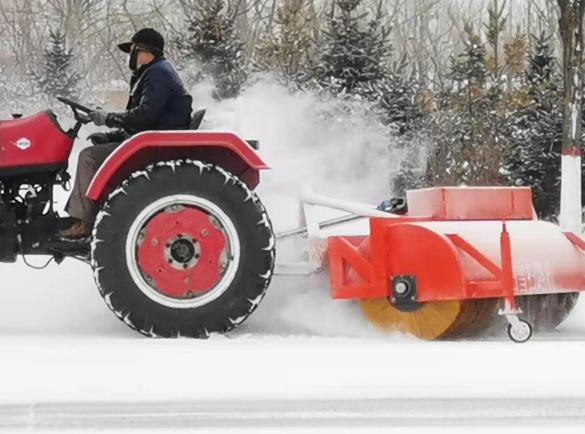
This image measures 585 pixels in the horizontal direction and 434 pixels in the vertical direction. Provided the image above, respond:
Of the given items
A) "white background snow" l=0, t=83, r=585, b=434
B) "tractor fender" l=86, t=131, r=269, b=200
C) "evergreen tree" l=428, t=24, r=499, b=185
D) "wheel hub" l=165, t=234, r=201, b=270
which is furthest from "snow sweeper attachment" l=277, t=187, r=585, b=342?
"evergreen tree" l=428, t=24, r=499, b=185

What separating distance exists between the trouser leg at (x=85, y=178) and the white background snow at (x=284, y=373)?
2.37 feet

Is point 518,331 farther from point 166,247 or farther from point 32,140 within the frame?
point 32,140

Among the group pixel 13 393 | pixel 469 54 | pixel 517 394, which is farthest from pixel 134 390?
pixel 469 54

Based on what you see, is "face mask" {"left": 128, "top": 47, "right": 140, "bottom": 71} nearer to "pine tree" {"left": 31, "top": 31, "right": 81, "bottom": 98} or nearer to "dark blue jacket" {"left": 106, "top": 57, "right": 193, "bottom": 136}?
"dark blue jacket" {"left": 106, "top": 57, "right": 193, "bottom": 136}

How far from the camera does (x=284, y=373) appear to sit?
4.42m

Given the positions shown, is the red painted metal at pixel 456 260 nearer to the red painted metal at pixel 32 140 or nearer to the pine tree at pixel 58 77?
the red painted metal at pixel 32 140

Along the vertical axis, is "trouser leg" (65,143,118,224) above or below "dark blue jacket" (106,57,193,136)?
below

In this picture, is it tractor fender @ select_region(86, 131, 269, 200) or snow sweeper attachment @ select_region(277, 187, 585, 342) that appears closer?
snow sweeper attachment @ select_region(277, 187, 585, 342)

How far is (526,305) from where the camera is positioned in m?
6.16

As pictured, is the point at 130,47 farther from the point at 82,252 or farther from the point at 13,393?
the point at 13,393

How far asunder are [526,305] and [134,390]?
297 centimetres

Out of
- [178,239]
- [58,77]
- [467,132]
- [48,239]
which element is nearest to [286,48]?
[467,132]

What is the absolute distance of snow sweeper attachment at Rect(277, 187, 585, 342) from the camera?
551cm

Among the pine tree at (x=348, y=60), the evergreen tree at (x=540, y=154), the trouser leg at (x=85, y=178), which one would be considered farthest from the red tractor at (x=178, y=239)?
the pine tree at (x=348, y=60)
